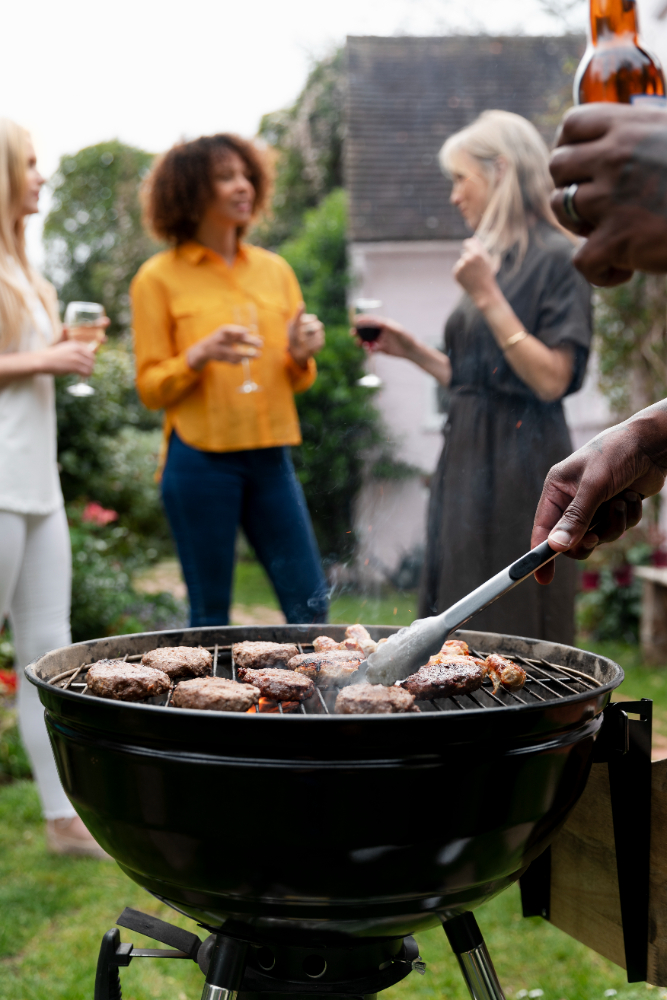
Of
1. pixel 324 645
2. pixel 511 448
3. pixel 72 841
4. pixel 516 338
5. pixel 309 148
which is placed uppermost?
pixel 309 148

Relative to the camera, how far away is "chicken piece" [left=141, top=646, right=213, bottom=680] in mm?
1387

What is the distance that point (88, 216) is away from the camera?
24562 millimetres

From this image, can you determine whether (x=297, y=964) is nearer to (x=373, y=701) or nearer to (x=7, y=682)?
(x=373, y=701)

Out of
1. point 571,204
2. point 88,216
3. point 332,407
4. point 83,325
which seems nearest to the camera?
point 571,204

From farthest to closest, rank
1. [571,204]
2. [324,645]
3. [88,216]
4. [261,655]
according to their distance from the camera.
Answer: [88,216] → [324,645] → [261,655] → [571,204]

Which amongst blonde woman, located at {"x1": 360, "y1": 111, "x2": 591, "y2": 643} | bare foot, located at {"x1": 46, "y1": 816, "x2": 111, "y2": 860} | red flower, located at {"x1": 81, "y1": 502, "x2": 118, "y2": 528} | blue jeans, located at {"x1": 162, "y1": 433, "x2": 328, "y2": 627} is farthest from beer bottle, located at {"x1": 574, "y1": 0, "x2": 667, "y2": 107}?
red flower, located at {"x1": 81, "y1": 502, "x2": 118, "y2": 528}

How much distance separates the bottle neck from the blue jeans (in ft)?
5.25

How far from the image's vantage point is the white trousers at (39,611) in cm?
248

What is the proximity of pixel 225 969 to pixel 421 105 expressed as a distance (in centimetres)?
789

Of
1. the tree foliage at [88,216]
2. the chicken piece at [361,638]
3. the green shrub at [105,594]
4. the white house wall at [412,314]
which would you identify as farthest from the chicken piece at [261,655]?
the tree foliage at [88,216]

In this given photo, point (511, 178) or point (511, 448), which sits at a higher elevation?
point (511, 178)

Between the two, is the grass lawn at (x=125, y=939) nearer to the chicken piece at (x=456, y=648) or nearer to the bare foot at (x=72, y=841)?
the bare foot at (x=72, y=841)

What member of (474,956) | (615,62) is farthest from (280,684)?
(615,62)

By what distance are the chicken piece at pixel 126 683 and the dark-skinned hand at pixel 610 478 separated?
65cm
